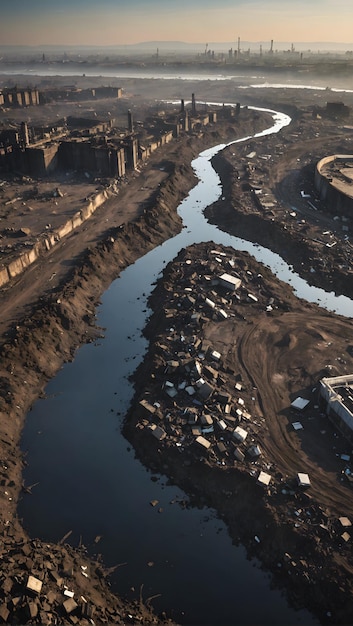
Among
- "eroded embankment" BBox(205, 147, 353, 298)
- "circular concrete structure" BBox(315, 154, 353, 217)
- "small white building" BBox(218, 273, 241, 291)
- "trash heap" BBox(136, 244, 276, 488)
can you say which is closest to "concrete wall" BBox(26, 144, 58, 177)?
"eroded embankment" BBox(205, 147, 353, 298)

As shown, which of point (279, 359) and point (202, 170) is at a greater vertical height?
point (202, 170)

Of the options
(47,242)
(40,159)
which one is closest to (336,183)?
(47,242)

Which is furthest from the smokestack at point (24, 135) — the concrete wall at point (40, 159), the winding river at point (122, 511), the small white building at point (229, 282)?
the winding river at point (122, 511)

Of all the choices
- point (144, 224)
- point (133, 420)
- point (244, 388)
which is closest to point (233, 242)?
point (144, 224)

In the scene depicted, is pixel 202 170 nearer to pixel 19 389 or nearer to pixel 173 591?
pixel 19 389

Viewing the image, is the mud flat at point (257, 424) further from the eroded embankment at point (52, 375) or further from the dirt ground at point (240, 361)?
the eroded embankment at point (52, 375)

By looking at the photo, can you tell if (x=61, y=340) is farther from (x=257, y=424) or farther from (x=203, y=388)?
(x=257, y=424)

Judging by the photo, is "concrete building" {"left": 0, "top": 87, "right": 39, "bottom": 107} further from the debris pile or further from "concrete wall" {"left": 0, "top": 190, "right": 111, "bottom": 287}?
the debris pile
